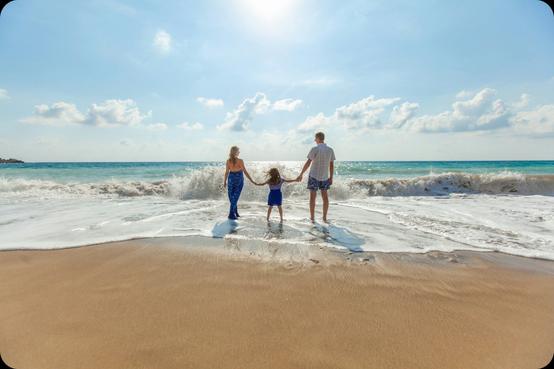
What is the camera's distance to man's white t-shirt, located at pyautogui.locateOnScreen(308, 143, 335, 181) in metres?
6.66

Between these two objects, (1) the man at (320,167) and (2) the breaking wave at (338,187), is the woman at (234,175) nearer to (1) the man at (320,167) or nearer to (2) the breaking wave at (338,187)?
(1) the man at (320,167)

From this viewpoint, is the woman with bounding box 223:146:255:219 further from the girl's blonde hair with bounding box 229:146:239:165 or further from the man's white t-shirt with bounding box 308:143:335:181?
the man's white t-shirt with bounding box 308:143:335:181

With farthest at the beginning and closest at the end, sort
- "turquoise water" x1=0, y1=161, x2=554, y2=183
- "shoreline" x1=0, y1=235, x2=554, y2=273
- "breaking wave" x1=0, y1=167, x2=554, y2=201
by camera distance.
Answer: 1. "turquoise water" x1=0, y1=161, x2=554, y2=183
2. "breaking wave" x1=0, y1=167, x2=554, y2=201
3. "shoreline" x1=0, y1=235, x2=554, y2=273

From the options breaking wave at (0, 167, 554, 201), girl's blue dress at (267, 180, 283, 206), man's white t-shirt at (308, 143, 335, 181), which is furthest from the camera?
breaking wave at (0, 167, 554, 201)

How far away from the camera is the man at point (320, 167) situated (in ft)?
21.9

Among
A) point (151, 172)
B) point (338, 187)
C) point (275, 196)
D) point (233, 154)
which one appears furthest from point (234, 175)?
point (151, 172)

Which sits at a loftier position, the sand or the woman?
the woman

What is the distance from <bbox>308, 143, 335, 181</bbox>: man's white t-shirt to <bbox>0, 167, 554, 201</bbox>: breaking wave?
5.79m

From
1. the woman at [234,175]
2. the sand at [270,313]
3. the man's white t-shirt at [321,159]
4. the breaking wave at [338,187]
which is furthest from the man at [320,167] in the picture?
the breaking wave at [338,187]

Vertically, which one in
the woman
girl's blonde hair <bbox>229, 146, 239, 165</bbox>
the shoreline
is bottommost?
the shoreline

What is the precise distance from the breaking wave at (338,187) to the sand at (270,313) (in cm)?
908

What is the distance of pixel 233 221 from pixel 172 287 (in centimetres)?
356

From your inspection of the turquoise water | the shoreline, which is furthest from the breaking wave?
the shoreline

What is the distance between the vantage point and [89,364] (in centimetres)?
171
